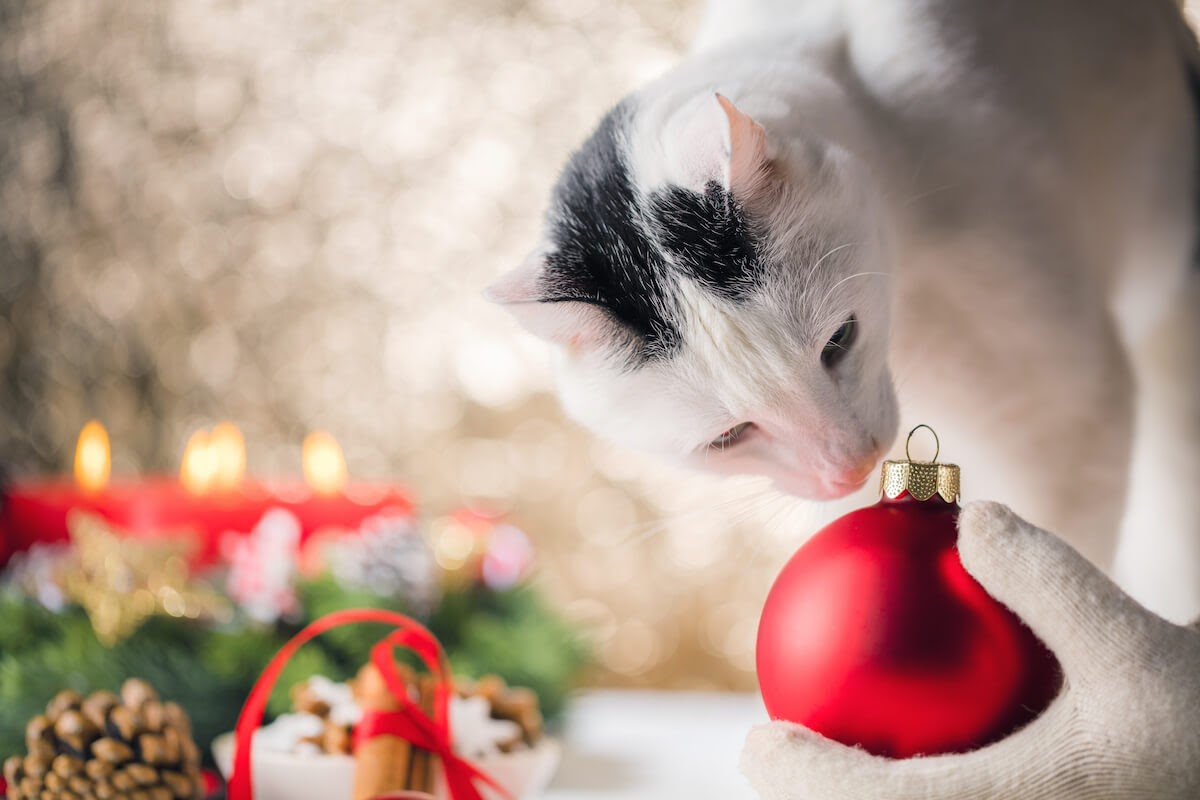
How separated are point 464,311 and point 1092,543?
884 millimetres

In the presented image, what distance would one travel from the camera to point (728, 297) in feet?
1.67

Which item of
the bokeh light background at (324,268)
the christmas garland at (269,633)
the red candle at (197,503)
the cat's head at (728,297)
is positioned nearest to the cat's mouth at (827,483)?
the cat's head at (728,297)

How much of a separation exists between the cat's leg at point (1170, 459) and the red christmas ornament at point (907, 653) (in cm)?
44

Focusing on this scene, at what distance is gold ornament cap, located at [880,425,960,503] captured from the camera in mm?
415

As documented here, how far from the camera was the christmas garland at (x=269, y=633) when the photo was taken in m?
0.66

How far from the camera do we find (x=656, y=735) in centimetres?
92

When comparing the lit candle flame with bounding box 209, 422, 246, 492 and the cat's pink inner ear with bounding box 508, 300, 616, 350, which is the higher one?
the cat's pink inner ear with bounding box 508, 300, 616, 350

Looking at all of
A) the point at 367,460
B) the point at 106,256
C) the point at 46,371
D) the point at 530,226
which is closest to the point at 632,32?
the point at 530,226

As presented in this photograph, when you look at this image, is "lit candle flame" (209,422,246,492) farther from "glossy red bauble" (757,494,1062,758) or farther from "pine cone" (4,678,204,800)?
"glossy red bauble" (757,494,1062,758)

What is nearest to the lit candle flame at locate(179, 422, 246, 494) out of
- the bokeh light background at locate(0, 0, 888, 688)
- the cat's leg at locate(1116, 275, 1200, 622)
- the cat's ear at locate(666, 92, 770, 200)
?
the bokeh light background at locate(0, 0, 888, 688)

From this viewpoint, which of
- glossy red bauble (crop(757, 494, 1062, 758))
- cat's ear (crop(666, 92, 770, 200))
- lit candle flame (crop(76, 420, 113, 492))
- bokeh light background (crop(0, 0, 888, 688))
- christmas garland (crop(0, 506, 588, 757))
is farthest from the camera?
bokeh light background (crop(0, 0, 888, 688))

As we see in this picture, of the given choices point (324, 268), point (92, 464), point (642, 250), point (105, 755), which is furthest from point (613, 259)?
point (324, 268)

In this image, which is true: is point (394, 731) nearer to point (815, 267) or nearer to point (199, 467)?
point (815, 267)

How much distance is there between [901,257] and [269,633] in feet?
1.74
